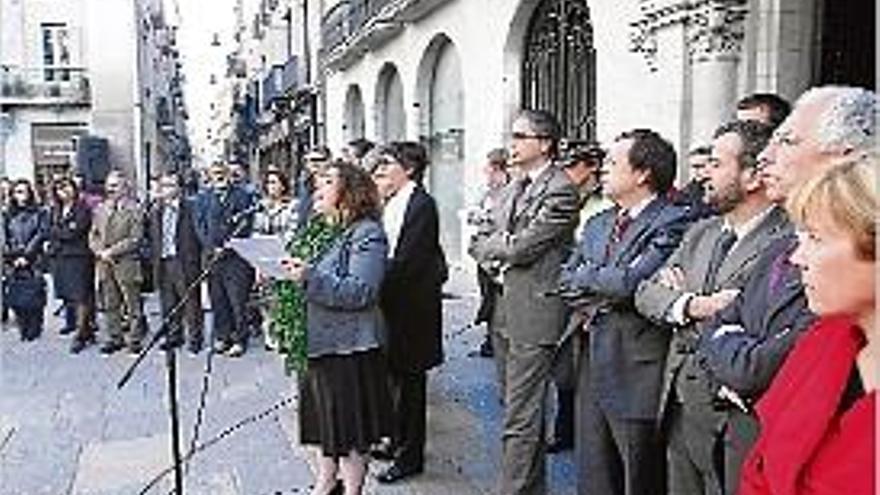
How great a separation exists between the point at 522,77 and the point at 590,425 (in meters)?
8.28

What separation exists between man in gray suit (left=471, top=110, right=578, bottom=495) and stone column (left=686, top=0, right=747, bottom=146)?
2.84m

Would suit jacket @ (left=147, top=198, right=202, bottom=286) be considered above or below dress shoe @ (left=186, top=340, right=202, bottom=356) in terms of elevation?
above

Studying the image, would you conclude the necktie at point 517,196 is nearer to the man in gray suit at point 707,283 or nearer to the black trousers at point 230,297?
the man in gray suit at point 707,283

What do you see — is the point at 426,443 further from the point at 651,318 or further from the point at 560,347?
the point at 651,318

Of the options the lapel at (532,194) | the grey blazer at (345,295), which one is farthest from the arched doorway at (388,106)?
the grey blazer at (345,295)

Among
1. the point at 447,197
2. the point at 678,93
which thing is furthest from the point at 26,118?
the point at 678,93

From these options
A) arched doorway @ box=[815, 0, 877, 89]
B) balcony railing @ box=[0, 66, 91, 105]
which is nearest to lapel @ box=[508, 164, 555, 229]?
arched doorway @ box=[815, 0, 877, 89]

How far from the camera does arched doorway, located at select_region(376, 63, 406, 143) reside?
1945cm

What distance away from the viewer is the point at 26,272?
32.8ft

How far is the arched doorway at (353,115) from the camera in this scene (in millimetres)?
23000

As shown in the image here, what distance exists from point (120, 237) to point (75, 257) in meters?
0.86

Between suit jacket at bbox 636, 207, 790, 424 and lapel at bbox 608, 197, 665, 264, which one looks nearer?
suit jacket at bbox 636, 207, 790, 424

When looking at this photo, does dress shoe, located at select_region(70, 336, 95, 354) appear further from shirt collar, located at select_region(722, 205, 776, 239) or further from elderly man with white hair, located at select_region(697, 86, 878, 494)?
elderly man with white hair, located at select_region(697, 86, 878, 494)

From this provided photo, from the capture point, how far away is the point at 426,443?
5.99m
